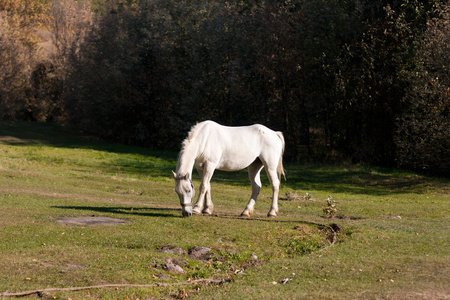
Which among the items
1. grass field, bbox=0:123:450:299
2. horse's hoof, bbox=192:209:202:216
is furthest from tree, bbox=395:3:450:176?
horse's hoof, bbox=192:209:202:216

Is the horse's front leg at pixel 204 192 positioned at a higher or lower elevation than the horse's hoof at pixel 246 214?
higher

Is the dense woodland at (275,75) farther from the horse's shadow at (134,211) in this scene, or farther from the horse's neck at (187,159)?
the horse's neck at (187,159)

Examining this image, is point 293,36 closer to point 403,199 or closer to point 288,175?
point 288,175

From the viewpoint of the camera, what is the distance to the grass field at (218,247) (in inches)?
344

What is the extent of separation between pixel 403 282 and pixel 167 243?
15.5 feet

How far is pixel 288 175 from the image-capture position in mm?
30766

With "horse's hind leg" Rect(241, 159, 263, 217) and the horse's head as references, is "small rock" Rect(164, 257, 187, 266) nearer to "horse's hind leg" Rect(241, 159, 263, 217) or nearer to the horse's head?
the horse's head

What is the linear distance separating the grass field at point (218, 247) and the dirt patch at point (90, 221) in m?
0.33

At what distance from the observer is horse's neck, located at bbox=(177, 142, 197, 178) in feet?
45.1

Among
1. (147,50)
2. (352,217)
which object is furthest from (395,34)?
(147,50)

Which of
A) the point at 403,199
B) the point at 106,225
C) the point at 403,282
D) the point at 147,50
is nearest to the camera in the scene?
the point at 403,282

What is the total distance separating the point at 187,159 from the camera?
13875mm

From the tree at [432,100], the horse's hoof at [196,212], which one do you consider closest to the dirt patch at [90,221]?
the horse's hoof at [196,212]

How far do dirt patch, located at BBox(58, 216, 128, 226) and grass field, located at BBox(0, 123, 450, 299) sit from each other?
0.33 m
